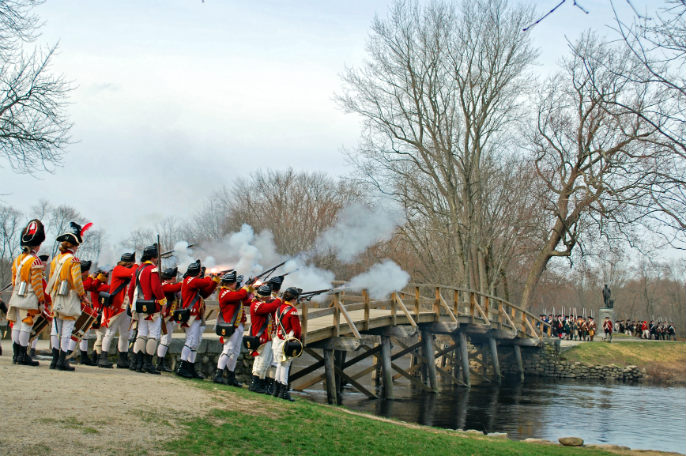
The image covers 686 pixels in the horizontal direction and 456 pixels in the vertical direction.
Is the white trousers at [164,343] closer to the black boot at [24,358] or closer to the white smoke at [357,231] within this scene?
the black boot at [24,358]

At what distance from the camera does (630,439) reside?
16812 mm

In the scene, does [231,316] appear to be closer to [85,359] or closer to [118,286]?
[118,286]

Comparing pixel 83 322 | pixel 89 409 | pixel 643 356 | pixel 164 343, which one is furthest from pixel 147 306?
pixel 643 356

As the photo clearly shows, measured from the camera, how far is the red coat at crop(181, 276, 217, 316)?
12.3m

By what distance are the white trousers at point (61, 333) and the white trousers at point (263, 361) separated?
10.9 feet

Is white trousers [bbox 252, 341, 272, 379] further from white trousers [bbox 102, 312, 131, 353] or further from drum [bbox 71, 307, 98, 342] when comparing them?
drum [bbox 71, 307, 98, 342]

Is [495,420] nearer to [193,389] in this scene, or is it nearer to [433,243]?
[193,389]

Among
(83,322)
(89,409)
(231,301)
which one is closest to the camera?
(89,409)

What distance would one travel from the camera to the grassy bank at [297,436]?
7.62 metres

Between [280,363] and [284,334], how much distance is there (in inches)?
20.9

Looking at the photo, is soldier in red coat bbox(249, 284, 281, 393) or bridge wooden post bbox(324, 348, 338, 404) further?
bridge wooden post bbox(324, 348, 338, 404)

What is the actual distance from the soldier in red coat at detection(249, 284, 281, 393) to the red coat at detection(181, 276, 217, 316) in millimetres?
870

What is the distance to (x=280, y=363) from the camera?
39.7 ft

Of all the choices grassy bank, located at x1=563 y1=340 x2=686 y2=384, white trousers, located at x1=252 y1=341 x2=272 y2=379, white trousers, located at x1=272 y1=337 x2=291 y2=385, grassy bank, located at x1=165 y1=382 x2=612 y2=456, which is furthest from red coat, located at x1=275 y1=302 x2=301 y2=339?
grassy bank, located at x1=563 y1=340 x2=686 y2=384
